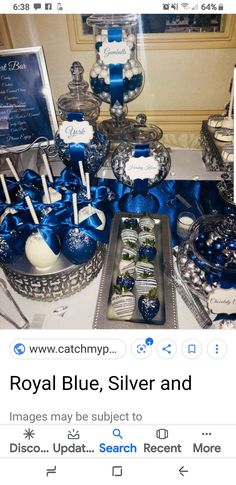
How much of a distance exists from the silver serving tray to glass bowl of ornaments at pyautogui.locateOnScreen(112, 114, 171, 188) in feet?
0.39

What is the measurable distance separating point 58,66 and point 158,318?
2.82 feet

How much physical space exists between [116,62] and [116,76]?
3cm

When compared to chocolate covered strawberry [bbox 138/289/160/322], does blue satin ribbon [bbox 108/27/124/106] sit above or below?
above

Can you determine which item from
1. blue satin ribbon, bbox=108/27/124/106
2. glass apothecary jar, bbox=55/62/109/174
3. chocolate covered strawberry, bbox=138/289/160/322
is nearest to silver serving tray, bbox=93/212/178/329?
chocolate covered strawberry, bbox=138/289/160/322

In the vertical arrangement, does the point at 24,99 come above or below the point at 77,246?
above

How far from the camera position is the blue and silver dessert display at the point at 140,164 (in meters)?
0.93

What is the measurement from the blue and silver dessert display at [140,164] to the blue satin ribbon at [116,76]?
148 millimetres

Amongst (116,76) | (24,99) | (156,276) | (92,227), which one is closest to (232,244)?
(156,276)

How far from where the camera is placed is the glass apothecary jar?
98cm

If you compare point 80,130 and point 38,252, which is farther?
point 80,130

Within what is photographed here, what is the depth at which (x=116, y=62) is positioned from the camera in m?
1.02
